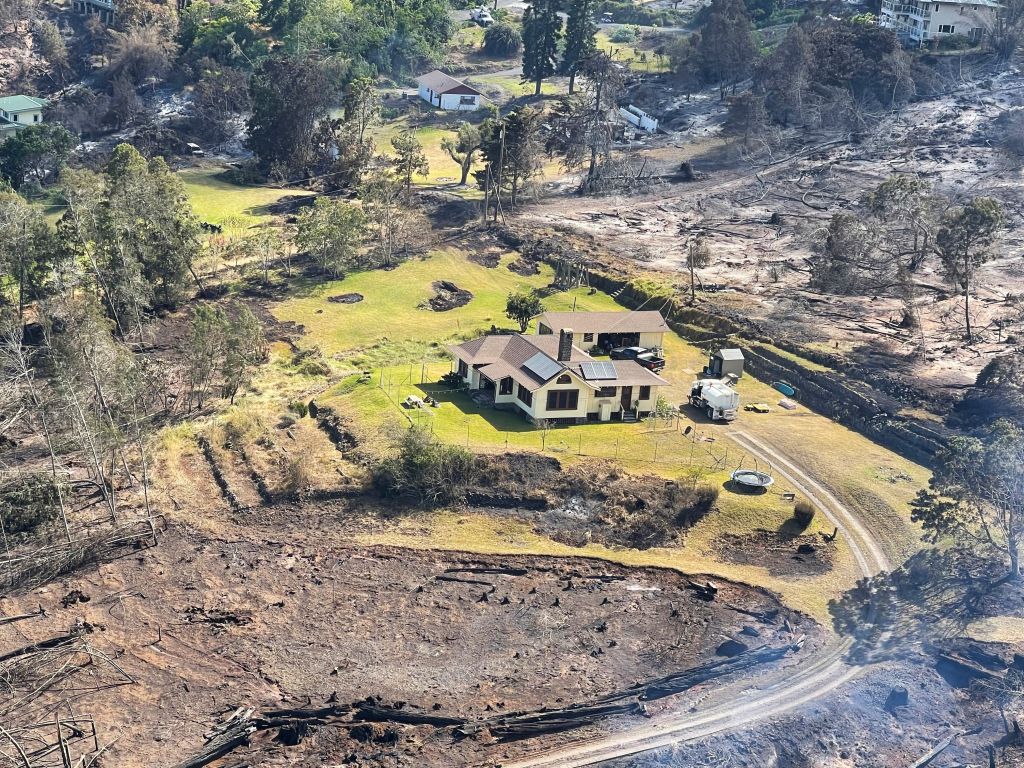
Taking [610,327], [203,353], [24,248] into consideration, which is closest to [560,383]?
[610,327]

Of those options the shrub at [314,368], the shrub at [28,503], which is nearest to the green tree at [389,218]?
the shrub at [314,368]

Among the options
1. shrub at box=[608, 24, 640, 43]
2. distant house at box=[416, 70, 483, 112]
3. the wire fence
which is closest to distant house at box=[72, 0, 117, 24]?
distant house at box=[416, 70, 483, 112]

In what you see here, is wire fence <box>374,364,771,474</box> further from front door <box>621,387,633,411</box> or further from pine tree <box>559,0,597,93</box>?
pine tree <box>559,0,597,93</box>

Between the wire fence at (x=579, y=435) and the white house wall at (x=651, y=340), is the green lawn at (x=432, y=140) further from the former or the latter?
the wire fence at (x=579, y=435)

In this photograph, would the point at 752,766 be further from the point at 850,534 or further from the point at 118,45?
the point at 118,45

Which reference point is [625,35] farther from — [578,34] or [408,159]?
[408,159]
